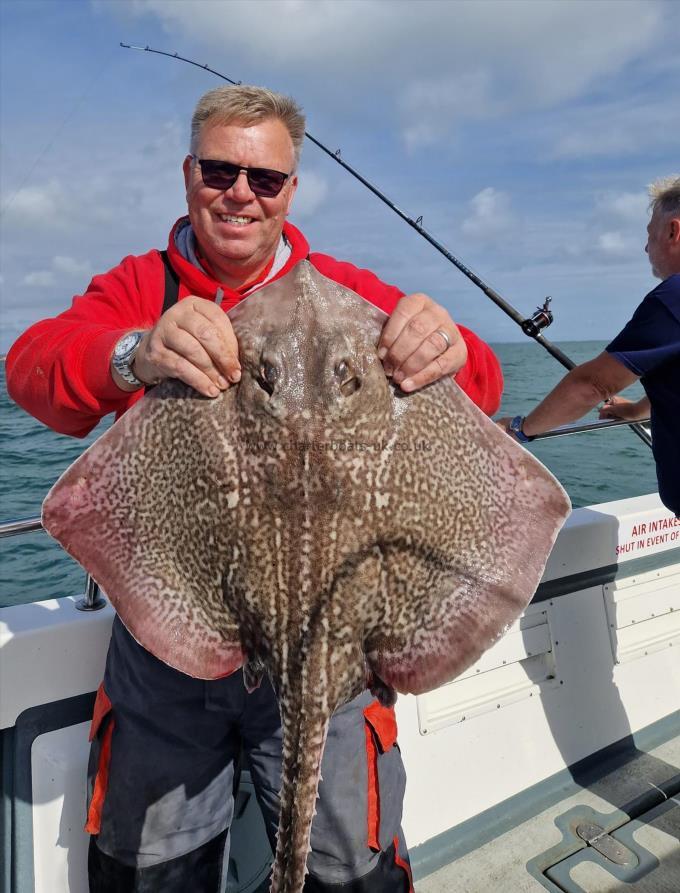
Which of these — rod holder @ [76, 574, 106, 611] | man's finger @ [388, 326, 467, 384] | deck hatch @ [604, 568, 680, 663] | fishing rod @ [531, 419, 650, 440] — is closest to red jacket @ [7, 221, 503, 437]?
man's finger @ [388, 326, 467, 384]

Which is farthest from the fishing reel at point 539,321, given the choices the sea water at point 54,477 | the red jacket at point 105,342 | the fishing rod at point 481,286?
the sea water at point 54,477

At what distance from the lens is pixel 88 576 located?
2.44m

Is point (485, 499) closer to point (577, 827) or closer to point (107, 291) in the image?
point (107, 291)

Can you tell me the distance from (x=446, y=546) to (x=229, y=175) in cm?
150

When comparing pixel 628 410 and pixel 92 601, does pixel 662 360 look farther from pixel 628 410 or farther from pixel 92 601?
pixel 92 601

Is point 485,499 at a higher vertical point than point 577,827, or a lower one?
higher

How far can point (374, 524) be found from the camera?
164cm

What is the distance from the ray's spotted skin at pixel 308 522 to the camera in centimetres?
161

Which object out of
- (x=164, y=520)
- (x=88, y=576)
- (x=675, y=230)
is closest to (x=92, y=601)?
(x=88, y=576)

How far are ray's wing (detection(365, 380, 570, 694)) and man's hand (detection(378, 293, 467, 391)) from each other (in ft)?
0.20

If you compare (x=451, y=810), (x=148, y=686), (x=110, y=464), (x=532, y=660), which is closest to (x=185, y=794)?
(x=148, y=686)

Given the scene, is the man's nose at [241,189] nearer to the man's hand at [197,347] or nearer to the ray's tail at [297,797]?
the man's hand at [197,347]

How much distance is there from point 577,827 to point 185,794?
7.17ft

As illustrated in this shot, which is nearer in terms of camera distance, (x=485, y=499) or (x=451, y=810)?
(x=485, y=499)
